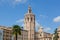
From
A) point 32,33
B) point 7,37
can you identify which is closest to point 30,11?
point 32,33

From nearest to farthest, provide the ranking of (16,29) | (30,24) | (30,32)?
(16,29), (30,24), (30,32)

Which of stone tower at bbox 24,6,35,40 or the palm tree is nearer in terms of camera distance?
the palm tree

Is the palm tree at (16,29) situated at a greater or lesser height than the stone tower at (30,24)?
lesser

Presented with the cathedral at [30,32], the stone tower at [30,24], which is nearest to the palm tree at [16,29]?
the cathedral at [30,32]

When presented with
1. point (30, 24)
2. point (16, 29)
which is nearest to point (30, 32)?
point (30, 24)

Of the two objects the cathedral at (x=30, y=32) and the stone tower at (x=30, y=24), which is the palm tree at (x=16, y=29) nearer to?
the cathedral at (x=30, y=32)

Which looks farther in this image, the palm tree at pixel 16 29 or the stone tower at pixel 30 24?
the stone tower at pixel 30 24

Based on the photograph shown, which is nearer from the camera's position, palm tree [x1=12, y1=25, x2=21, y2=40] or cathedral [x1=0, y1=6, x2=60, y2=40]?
palm tree [x1=12, y1=25, x2=21, y2=40]

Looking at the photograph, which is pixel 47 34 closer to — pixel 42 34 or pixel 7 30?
pixel 42 34

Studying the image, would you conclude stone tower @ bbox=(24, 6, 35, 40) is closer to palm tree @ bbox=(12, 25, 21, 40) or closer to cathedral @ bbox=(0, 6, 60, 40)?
cathedral @ bbox=(0, 6, 60, 40)

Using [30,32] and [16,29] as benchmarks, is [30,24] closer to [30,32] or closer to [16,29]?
[30,32]

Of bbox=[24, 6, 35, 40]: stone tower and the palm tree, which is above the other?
bbox=[24, 6, 35, 40]: stone tower

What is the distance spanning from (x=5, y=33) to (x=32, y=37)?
54.0 ft

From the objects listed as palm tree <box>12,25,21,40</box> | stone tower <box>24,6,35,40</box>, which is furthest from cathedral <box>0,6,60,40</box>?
palm tree <box>12,25,21,40</box>
